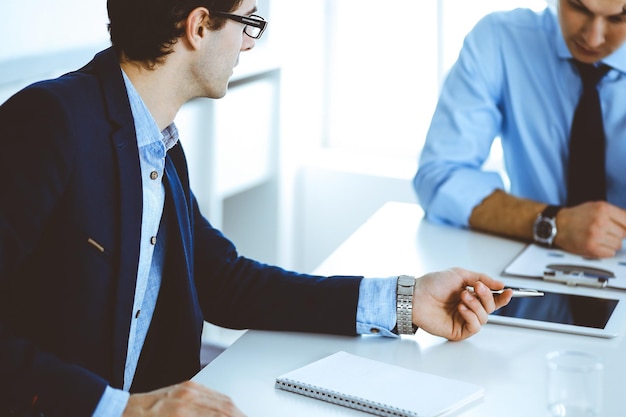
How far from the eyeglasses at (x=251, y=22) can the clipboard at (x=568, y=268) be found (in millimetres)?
713

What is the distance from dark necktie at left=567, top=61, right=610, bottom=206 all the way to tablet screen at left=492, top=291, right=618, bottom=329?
2.00 ft

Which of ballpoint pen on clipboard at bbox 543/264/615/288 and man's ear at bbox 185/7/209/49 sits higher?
man's ear at bbox 185/7/209/49

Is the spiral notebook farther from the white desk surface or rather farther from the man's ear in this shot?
the man's ear

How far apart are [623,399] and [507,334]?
292mm

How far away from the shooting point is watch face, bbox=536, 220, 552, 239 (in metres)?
2.25

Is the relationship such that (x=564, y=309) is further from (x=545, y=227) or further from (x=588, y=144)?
(x=588, y=144)

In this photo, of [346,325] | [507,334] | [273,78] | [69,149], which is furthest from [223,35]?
[273,78]

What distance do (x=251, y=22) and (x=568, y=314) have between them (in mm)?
755

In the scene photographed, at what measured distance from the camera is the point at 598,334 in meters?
1.76

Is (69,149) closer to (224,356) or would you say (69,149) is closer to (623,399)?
(224,356)

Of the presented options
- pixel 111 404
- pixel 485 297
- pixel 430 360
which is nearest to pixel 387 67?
pixel 485 297

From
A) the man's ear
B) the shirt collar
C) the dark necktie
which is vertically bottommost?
the dark necktie

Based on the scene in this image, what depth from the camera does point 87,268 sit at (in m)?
1.54

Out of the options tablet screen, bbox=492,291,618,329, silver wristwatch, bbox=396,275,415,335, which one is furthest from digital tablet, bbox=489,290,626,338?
silver wristwatch, bbox=396,275,415,335
